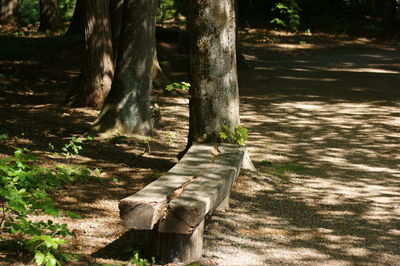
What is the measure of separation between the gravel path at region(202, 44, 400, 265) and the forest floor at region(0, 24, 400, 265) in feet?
0.07

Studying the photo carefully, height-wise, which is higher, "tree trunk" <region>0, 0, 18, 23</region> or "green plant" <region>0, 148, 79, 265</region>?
"tree trunk" <region>0, 0, 18, 23</region>

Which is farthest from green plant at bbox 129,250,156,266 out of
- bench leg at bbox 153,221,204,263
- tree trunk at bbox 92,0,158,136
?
tree trunk at bbox 92,0,158,136

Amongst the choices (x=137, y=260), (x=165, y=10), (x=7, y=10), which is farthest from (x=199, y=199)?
(x=165, y=10)

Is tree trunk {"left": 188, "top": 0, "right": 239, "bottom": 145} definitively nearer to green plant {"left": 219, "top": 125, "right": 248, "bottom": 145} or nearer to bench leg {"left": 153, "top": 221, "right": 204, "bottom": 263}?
green plant {"left": 219, "top": 125, "right": 248, "bottom": 145}

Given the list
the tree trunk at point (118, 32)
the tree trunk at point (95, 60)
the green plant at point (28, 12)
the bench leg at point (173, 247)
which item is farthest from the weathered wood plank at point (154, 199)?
the green plant at point (28, 12)

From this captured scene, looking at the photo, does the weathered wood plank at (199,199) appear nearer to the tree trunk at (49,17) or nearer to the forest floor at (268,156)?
the forest floor at (268,156)

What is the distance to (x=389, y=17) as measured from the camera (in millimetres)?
25781

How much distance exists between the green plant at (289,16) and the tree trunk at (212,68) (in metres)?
18.4

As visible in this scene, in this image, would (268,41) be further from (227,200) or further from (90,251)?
(90,251)

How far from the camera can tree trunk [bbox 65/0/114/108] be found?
1132cm

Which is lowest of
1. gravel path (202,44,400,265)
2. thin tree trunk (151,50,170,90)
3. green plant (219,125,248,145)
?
gravel path (202,44,400,265)

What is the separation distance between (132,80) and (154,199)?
17.5 ft

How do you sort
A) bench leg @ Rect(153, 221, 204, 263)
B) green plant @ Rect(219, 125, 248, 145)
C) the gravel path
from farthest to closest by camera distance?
green plant @ Rect(219, 125, 248, 145) < the gravel path < bench leg @ Rect(153, 221, 204, 263)

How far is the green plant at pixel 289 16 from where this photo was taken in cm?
2595
